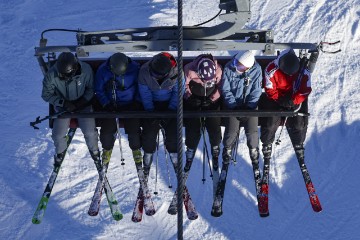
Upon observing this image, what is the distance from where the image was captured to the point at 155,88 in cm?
867

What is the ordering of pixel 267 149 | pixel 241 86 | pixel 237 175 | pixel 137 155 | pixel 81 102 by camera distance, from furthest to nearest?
pixel 237 175, pixel 267 149, pixel 137 155, pixel 81 102, pixel 241 86

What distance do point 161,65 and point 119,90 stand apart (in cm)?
85

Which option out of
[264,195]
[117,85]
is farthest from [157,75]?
[264,195]

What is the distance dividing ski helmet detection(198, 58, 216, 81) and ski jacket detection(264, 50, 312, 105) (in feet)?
2.83

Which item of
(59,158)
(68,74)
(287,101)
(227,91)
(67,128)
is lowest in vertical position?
(59,158)

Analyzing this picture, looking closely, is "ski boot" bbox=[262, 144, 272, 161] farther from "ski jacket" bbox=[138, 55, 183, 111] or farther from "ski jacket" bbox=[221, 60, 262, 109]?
"ski jacket" bbox=[138, 55, 183, 111]

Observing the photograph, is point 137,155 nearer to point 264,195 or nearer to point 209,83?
point 209,83

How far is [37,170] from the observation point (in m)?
14.4

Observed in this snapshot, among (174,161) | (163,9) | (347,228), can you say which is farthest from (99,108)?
(163,9)

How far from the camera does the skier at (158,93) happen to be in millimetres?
8477

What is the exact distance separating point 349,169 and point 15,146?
7896mm

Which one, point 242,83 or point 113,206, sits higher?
point 242,83

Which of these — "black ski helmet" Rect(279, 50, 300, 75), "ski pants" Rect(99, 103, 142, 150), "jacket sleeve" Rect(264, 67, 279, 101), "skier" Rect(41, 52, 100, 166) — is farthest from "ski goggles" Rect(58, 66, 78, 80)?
"black ski helmet" Rect(279, 50, 300, 75)

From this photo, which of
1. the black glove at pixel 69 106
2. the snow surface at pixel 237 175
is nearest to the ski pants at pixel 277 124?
the black glove at pixel 69 106
